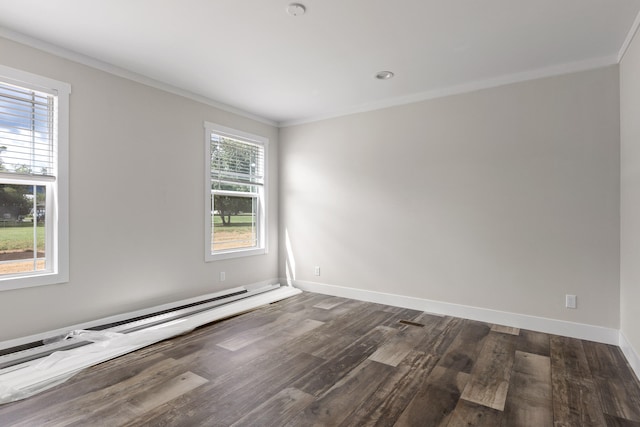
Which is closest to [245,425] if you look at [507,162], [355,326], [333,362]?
[333,362]

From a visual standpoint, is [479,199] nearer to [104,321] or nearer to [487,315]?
[487,315]

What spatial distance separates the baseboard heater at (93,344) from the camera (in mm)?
2256

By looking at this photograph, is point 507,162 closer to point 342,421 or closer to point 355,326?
point 355,326

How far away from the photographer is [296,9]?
235 cm

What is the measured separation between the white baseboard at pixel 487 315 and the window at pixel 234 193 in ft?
4.24

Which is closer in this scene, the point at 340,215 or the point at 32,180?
the point at 32,180

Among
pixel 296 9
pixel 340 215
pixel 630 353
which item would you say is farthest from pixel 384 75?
pixel 630 353

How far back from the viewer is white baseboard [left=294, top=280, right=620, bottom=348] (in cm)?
309

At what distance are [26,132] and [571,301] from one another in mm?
5188

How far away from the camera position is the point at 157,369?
2508mm

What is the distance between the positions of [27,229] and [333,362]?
112 inches

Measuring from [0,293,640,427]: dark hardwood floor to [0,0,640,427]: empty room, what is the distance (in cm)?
2

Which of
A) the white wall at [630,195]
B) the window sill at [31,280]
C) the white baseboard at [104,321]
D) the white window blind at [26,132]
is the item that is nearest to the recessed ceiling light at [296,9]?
the white window blind at [26,132]

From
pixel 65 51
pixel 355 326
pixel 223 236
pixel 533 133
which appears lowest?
pixel 355 326
